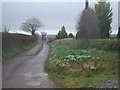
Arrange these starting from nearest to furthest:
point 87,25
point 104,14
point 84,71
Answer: point 84,71, point 87,25, point 104,14

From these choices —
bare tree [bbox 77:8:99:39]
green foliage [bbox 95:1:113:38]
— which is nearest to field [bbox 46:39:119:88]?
bare tree [bbox 77:8:99:39]

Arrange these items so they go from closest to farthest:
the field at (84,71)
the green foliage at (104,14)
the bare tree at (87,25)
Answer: the field at (84,71) < the bare tree at (87,25) < the green foliage at (104,14)

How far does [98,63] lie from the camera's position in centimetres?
1806

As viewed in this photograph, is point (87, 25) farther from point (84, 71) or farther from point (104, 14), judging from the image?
point (104, 14)

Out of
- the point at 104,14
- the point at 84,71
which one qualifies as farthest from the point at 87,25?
the point at 104,14

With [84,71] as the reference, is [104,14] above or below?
above

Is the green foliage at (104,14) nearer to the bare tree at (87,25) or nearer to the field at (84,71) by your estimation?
the bare tree at (87,25)

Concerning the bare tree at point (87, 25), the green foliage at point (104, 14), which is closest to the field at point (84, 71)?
the bare tree at point (87, 25)

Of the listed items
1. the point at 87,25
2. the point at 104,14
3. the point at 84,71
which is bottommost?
the point at 84,71

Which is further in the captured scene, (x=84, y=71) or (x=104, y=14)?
(x=104, y=14)

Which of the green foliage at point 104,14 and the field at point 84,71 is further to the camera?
the green foliage at point 104,14

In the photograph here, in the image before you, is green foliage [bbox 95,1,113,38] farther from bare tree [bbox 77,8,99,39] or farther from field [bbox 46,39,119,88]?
field [bbox 46,39,119,88]

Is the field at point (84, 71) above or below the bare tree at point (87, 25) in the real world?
below

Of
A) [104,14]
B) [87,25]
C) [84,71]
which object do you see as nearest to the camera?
[84,71]
